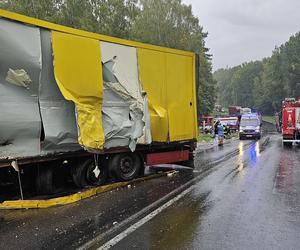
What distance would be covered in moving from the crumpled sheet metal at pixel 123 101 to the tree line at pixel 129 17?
25473mm

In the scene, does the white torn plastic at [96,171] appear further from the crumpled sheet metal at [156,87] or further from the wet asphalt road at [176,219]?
the crumpled sheet metal at [156,87]

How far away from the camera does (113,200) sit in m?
8.59

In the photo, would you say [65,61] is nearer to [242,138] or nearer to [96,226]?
[96,226]

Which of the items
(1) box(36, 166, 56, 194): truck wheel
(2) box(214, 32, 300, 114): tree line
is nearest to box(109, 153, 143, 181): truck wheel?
(1) box(36, 166, 56, 194): truck wheel

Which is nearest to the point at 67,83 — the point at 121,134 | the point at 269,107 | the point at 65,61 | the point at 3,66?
the point at 65,61

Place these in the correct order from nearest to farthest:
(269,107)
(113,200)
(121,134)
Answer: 1. (113,200)
2. (121,134)
3. (269,107)

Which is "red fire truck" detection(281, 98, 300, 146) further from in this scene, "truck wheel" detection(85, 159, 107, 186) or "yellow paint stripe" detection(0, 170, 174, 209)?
"yellow paint stripe" detection(0, 170, 174, 209)

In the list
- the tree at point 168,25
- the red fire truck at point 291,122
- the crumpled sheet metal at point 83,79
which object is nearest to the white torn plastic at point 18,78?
the crumpled sheet metal at point 83,79

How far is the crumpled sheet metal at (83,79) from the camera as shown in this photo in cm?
875

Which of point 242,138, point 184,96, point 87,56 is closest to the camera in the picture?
point 87,56

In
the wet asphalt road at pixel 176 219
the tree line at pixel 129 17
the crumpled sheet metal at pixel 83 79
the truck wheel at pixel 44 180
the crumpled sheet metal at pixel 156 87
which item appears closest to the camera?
the wet asphalt road at pixel 176 219

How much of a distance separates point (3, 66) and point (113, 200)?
333 centimetres

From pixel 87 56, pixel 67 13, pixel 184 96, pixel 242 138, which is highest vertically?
pixel 67 13

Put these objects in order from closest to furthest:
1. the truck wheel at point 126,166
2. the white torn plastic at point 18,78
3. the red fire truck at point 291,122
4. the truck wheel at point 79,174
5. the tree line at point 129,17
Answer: the white torn plastic at point 18,78 → the truck wheel at point 79,174 → the truck wheel at point 126,166 → the red fire truck at point 291,122 → the tree line at point 129,17
